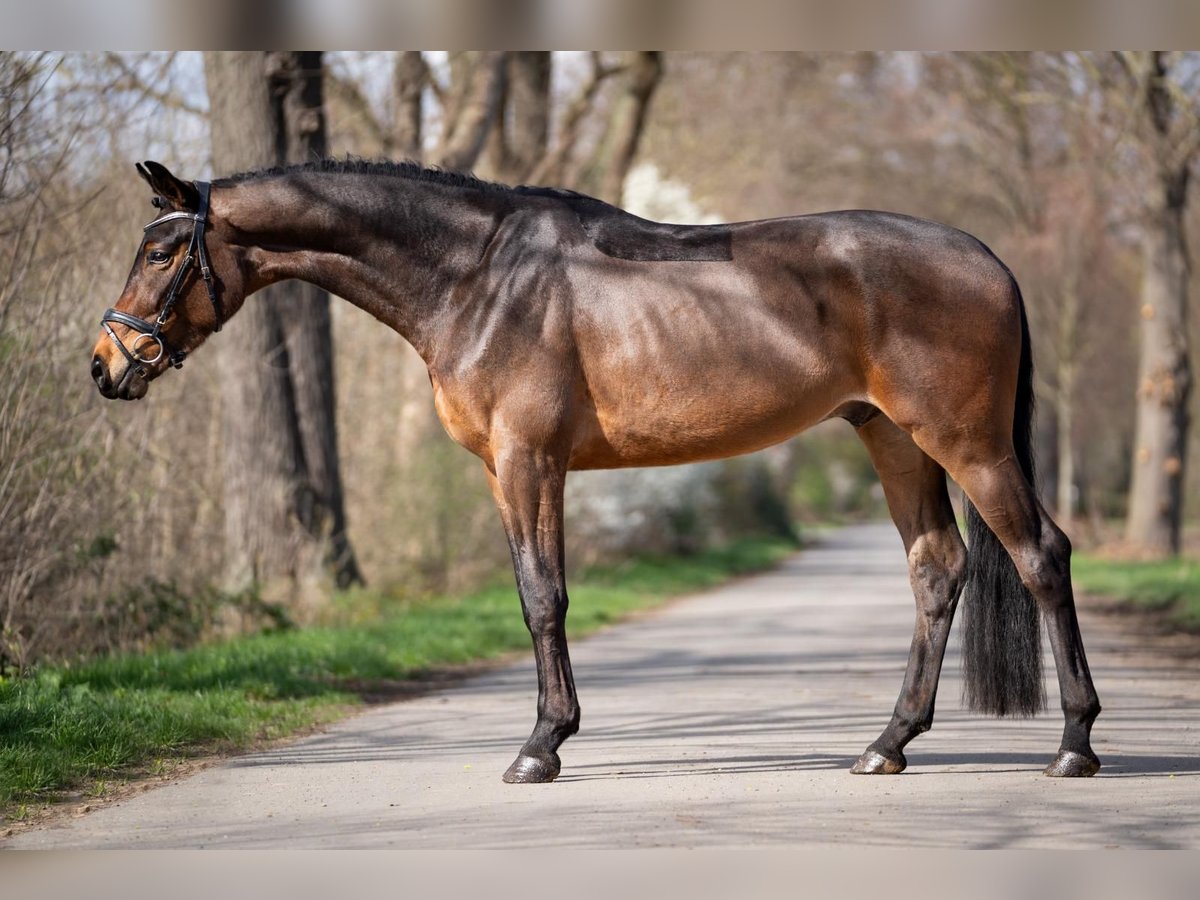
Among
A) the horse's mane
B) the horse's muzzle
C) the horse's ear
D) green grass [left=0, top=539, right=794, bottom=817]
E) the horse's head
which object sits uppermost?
the horse's mane

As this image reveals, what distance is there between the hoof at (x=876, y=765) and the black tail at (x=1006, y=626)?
512 mm

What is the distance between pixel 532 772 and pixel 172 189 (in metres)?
2.90

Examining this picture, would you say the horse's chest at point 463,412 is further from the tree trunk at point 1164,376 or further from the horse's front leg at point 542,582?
the tree trunk at point 1164,376

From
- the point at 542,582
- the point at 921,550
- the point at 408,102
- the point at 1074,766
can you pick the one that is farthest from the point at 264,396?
the point at 1074,766

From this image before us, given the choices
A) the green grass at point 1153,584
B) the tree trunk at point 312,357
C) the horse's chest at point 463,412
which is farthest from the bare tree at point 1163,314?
the horse's chest at point 463,412

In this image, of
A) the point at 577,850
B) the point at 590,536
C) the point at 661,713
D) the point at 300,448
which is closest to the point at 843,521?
the point at 590,536

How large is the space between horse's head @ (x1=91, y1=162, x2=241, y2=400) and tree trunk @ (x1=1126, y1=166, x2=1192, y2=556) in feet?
61.0

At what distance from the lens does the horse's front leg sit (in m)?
6.46

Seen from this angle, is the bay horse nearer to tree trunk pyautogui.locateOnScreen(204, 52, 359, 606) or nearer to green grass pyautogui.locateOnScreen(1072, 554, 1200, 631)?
tree trunk pyautogui.locateOnScreen(204, 52, 359, 606)

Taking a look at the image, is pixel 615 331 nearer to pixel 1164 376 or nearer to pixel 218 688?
pixel 218 688

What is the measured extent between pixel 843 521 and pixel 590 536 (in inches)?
1224

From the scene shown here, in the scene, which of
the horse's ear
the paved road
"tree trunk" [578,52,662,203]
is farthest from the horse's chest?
"tree trunk" [578,52,662,203]

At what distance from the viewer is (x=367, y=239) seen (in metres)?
6.73

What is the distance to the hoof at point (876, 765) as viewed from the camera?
6668mm
